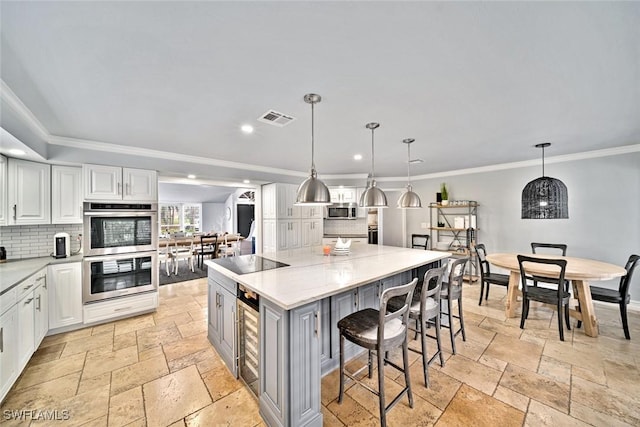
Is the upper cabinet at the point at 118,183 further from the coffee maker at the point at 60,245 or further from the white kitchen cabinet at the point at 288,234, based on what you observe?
the white kitchen cabinet at the point at 288,234

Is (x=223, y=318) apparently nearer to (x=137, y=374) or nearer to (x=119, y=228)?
(x=137, y=374)

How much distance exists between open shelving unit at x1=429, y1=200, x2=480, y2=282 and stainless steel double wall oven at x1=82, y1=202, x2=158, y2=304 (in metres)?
5.30

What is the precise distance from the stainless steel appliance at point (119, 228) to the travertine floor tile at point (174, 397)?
2.03 m

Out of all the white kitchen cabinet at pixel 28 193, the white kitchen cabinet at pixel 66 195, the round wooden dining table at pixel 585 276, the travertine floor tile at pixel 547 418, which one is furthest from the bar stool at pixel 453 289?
the white kitchen cabinet at pixel 28 193

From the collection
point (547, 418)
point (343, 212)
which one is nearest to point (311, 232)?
point (343, 212)

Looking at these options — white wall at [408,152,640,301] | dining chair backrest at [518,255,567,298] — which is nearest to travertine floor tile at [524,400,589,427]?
Result: dining chair backrest at [518,255,567,298]

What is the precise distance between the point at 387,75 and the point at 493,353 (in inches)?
114

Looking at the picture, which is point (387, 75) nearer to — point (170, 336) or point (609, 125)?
point (609, 125)

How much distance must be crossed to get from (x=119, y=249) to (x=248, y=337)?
8.39 ft

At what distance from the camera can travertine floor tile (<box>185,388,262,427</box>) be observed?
1775mm

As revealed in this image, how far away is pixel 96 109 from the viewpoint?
2.27 m

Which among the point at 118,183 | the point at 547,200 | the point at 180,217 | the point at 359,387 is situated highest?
the point at 118,183

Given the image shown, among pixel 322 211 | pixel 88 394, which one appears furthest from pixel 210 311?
pixel 322 211

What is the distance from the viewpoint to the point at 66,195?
322cm
